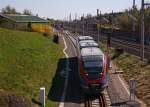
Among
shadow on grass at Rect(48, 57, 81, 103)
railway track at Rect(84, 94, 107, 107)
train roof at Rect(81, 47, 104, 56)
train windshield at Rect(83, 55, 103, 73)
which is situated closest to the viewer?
railway track at Rect(84, 94, 107, 107)

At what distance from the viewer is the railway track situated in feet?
90.8

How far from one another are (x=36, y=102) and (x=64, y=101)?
11.0 feet

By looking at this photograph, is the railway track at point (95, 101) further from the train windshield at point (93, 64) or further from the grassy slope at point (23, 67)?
the grassy slope at point (23, 67)

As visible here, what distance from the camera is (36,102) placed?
83.7ft

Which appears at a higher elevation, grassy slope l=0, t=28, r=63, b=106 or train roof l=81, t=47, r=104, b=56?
train roof l=81, t=47, r=104, b=56

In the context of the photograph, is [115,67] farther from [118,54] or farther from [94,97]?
[94,97]

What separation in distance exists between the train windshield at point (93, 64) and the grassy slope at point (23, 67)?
3246 mm

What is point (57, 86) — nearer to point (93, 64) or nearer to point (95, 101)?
point (93, 64)

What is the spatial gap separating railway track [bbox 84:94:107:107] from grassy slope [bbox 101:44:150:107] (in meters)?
2.62

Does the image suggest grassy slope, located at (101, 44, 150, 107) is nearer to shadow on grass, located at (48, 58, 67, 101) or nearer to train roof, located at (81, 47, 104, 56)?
train roof, located at (81, 47, 104, 56)

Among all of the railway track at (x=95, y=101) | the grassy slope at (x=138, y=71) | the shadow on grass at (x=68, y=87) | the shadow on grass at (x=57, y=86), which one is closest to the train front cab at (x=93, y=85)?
the railway track at (x=95, y=101)

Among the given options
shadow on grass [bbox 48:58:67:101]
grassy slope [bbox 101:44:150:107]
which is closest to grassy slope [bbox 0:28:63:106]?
shadow on grass [bbox 48:58:67:101]

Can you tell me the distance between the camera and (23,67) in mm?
33719

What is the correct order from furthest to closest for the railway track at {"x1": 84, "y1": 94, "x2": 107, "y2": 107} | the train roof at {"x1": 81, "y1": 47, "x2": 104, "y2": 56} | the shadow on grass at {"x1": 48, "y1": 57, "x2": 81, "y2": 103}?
the train roof at {"x1": 81, "y1": 47, "x2": 104, "y2": 56} < the shadow on grass at {"x1": 48, "y1": 57, "x2": 81, "y2": 103} < the railway track at {"x1": 84, "y1": 94, "x2": 107, "y2": 107}
